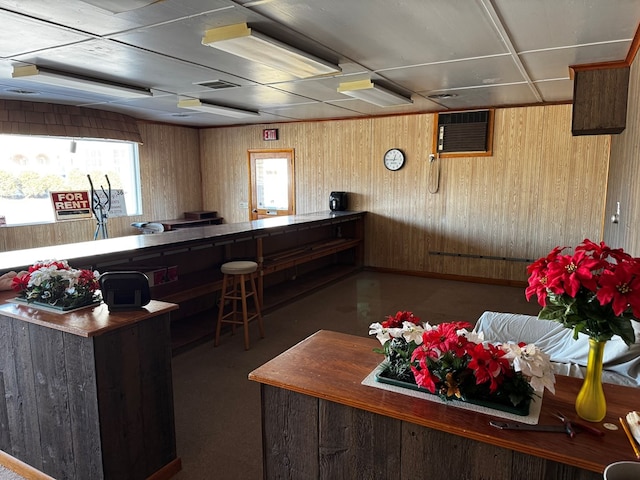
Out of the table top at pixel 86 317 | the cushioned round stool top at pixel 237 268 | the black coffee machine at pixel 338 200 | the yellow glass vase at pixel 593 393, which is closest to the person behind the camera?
the yellow glass vase at pixel 593 393

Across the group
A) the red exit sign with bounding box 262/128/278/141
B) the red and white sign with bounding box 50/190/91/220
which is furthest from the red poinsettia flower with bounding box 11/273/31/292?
the red exit sign with bounding box 262/128/278/141

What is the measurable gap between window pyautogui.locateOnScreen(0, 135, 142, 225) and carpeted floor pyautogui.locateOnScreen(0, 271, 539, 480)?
11.8 feet

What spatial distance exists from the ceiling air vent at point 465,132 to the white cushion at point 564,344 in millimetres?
3444

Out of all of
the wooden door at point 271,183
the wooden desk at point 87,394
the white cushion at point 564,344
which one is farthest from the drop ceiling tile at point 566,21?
the wooden door at point 271,183

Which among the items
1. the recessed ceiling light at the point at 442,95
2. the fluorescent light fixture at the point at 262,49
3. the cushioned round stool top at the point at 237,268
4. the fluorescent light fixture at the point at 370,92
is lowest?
the cushioned round stool top at the point at 237,268

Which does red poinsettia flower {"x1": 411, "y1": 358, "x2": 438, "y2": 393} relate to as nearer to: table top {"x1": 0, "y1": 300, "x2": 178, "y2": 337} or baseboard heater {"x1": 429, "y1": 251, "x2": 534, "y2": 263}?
table top {"x1": 0, "y1": 300, "x2": 178, "y2": 337}

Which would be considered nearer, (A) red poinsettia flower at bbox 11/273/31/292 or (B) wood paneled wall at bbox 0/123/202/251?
(A) red poinsettia flower at bbox 11/273/31/292

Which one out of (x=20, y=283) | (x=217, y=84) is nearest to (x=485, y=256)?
(x=217, y=84)

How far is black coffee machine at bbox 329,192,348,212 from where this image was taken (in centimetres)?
709

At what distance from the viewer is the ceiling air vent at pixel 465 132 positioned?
6.00 m

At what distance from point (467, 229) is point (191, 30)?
187 inches

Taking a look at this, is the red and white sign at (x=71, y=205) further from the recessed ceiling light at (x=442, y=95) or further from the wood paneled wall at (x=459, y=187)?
the recessed ceiling light at (x=442, y=95)

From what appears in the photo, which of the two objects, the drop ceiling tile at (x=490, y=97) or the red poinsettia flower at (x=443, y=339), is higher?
the drop ceiling tile at (x=490, y=97)

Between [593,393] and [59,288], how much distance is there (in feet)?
7.67
